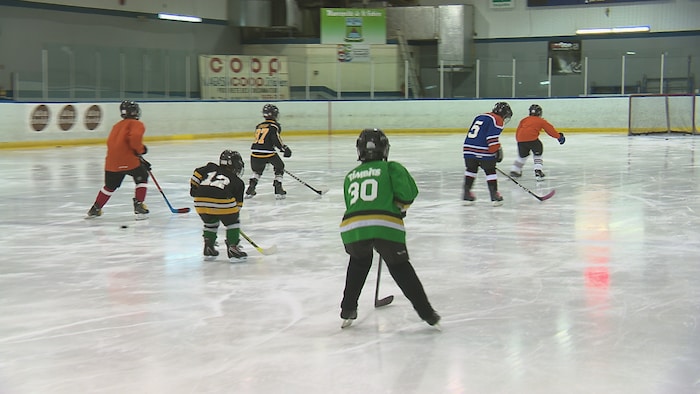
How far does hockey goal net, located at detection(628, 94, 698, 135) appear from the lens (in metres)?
19.6

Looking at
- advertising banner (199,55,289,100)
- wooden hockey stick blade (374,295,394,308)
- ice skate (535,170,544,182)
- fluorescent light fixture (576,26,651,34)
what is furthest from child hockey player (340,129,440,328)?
fluorescent light fixture (576,26,651,34)

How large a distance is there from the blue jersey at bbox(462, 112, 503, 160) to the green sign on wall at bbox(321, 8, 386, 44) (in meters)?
16.7

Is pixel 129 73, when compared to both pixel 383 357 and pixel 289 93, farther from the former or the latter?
pixel 383 357

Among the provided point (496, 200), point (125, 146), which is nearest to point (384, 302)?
point (125, 146)

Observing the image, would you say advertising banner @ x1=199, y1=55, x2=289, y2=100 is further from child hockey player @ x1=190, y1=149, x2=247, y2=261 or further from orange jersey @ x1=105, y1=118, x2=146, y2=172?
child hockey player @ x1=190, y1=149, x2=247, y2=261

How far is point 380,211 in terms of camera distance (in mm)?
3668

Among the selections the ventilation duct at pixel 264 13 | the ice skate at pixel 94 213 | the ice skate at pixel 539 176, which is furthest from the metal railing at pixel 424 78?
the ice skate at pixel 94 213

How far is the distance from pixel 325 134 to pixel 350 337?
17146mm

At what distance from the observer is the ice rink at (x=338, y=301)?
10.6ft

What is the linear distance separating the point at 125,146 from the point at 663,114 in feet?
51.1

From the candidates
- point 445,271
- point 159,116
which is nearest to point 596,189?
point 445,271

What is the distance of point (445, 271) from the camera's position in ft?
16.9

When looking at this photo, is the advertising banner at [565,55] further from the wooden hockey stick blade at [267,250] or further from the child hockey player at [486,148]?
the wooden hockey stick blade at [267,250]

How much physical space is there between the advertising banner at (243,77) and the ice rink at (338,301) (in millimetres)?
12529
